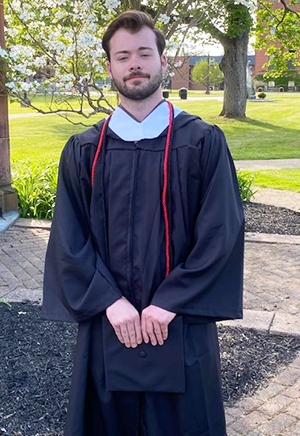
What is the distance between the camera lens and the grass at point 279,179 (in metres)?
9.91

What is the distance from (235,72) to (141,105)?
70.6 ft

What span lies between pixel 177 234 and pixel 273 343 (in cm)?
206

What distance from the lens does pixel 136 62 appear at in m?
2.07

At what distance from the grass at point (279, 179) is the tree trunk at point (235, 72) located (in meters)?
11.2

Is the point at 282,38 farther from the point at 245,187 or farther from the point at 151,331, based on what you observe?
the point at 151,331

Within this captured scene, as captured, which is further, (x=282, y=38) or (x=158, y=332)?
(x=282, y=38)

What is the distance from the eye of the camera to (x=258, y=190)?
930 cm

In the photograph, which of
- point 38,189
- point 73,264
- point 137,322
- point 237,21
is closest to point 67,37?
point 38,189

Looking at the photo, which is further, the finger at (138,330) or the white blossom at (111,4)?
the white blossom at (111,4)

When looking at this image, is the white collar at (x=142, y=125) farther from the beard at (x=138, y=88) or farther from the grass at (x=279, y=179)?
the grass at (x=279, y=179)

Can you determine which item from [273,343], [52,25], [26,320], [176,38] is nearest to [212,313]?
[273,343]

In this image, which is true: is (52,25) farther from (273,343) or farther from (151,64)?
(151,64)

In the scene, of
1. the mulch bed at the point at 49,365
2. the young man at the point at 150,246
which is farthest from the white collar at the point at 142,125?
the mulch bed at the point at 49,365

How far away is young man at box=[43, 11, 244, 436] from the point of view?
2.04m
